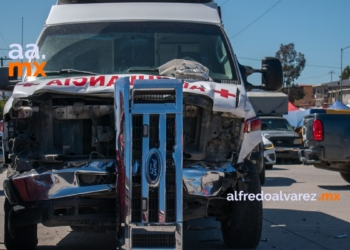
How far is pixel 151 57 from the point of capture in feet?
23.0

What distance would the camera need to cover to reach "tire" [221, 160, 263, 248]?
598 centimetres

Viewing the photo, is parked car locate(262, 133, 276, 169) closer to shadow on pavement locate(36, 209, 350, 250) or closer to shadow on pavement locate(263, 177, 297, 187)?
shadow on pavement locate(263, 177, 297, 187)

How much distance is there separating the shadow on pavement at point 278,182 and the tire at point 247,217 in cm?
762

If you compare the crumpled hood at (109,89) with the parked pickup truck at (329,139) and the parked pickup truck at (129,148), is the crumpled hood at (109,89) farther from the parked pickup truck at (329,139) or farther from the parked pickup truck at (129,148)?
the parked pickup truck at (329,139)

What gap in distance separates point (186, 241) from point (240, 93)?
207 centimetres

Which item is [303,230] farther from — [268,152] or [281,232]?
[268,152]

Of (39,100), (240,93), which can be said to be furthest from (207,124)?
(39,100)

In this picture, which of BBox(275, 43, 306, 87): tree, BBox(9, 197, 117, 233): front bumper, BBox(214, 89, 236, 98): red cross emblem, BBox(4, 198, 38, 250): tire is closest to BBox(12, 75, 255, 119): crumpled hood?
BBox(214, 89, 236, 98): red cross emblem

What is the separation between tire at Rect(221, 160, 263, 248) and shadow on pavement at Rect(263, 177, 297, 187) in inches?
300

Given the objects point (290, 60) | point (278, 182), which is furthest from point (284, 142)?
point (290, 60)

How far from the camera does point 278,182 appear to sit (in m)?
14.4

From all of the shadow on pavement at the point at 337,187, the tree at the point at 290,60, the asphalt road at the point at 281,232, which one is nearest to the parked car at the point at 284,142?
the shadow on pavement at the point at 337,187

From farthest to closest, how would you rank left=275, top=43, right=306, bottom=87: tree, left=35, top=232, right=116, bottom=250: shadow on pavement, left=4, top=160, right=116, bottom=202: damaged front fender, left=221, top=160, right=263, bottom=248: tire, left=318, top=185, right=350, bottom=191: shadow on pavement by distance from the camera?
left=275, top=43, right=306, bottom=87: tree < left=318, top=185, right=350, bottom=191: shadow on pavement < left=35, top=232, right=116, bottom=250: shadow on pavement < left=221, top=160, right=263, bottom=248: tire < left=4, top=160, right=116, bottom=202: damaged front fender

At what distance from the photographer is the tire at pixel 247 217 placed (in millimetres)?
5982
